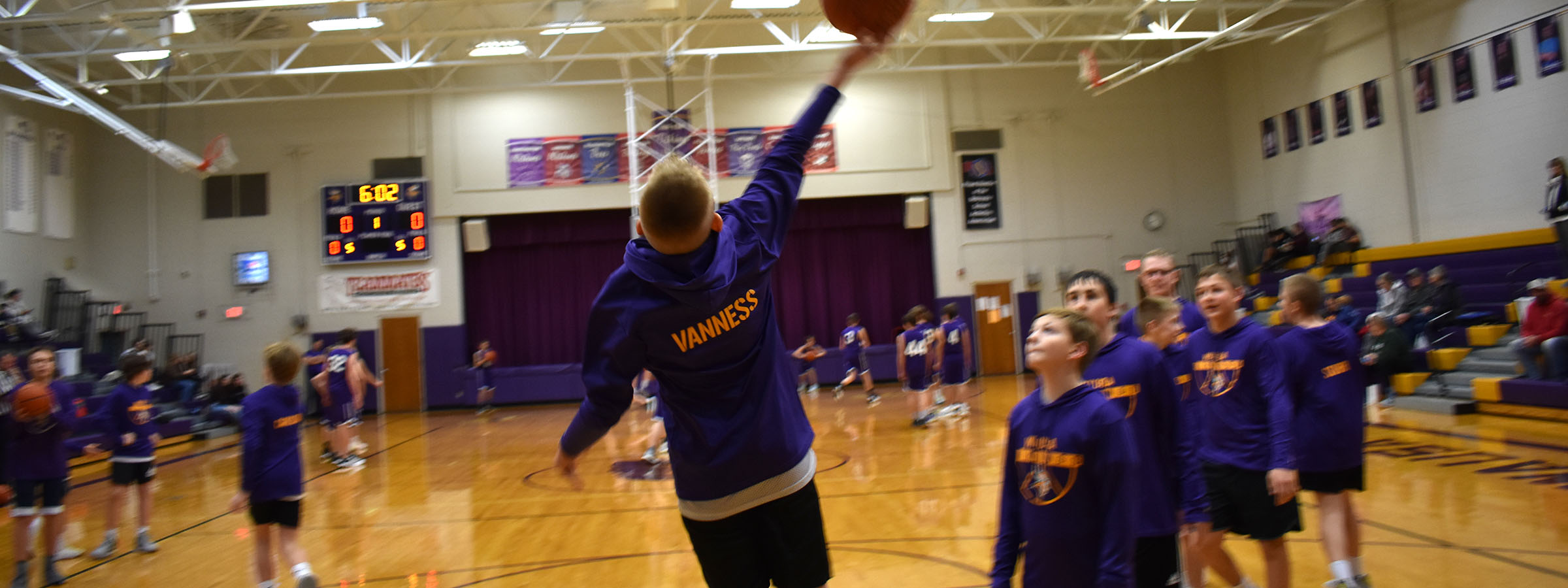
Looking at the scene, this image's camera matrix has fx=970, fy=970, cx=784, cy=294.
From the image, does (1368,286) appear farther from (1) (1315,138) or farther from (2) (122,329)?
(2) (122,329)

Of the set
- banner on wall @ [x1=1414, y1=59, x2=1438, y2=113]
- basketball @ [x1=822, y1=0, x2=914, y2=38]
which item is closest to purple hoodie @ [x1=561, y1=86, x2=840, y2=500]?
basketball @ [x1=822, y1=0, x2=914, y2=38]

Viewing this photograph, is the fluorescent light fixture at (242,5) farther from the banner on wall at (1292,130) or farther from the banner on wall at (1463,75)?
the banner on wall at (1292,130)

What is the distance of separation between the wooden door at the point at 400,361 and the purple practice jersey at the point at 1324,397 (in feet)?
52.8

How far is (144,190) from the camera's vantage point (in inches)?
680

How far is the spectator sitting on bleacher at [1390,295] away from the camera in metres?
12.0

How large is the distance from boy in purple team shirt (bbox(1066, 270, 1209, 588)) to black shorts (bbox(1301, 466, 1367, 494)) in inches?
38.8

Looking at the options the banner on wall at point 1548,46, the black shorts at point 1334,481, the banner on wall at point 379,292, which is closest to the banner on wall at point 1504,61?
the banner on wall at point 1548,46

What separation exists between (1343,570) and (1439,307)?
1013 centimetres

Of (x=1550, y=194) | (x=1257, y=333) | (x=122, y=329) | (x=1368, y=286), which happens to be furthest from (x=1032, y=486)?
(x=122, y=329)

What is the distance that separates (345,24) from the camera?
42.1 ft

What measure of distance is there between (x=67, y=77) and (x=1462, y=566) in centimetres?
1920

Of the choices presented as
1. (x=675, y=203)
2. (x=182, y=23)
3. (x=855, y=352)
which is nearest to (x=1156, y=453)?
(x=675, y=203)

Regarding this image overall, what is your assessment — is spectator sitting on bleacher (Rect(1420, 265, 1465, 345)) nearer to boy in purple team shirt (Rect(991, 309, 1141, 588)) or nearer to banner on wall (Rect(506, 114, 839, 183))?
banner on wall (Rect(506, 114, 839, 183))

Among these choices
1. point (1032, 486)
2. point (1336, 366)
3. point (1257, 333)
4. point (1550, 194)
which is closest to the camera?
point (1032, 486)
